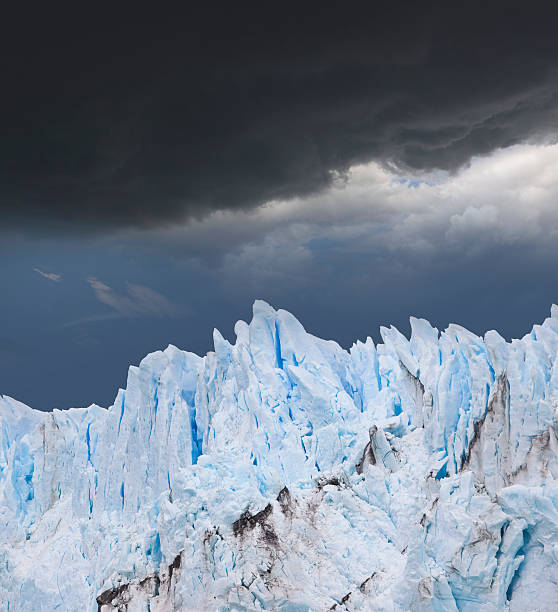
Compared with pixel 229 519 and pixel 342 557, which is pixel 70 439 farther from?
pixel 342 557

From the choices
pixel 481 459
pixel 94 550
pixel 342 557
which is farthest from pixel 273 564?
pixel 94 550

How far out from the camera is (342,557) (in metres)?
26.6

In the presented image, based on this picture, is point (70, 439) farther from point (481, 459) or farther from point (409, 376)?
point (481, 459)

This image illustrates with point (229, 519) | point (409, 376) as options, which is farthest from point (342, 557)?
point (409, 376)

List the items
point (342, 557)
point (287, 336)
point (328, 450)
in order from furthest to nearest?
point (287, 336)
point (328, 450)
point (342, 557)

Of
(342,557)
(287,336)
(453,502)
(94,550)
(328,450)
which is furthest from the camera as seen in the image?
(287,336)

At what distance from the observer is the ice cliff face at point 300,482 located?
2423cm

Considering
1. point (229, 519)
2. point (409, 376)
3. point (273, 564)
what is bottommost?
point (273, 564)

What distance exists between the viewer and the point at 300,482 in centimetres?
2972

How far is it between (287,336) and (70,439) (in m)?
12.5

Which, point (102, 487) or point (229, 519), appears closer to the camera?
point (229, 519)

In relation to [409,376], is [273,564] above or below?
below

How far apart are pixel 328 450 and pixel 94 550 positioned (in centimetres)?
1197

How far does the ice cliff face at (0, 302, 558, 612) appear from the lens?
24234 millimetres
